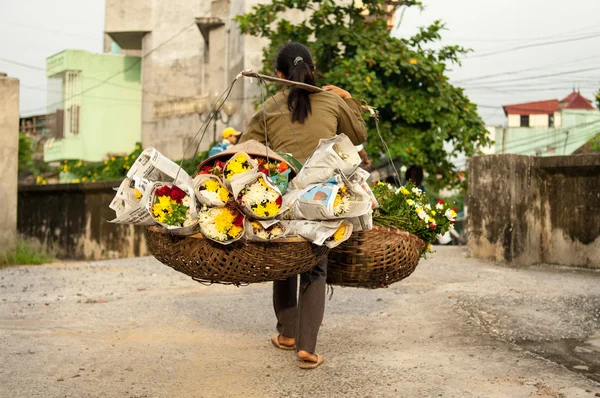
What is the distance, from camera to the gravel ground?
5016mm

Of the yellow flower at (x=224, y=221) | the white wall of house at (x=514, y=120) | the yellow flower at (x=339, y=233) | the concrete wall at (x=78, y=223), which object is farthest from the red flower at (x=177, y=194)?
the white wall of house at (x=514, y=120)

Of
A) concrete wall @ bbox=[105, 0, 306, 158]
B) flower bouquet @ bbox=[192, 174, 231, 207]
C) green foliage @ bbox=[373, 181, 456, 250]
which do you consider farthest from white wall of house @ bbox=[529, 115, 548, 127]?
flower bouquet @ bbox=[192, 174, 231, 207]

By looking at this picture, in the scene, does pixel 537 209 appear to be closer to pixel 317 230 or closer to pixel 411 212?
pixel 411 212

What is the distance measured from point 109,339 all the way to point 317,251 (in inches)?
91.7

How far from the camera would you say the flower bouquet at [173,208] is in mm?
4531

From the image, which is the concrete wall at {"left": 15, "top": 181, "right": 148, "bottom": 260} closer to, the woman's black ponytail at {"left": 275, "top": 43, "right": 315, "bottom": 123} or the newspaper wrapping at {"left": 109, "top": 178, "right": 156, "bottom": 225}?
the woman's black ponytail at {"left": 275, "top": 43, "right": 315, "bottom": 123}

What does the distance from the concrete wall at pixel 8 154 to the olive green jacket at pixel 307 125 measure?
28.0ft

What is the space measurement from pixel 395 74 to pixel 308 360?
1203cm

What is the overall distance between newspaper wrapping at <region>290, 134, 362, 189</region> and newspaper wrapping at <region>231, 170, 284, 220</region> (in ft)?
0.60

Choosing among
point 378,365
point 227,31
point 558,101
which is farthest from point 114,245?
point 558,101

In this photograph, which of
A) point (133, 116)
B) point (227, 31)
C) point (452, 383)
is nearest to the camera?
point (452, 383)

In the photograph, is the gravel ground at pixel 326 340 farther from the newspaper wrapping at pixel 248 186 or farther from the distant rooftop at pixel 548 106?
the distant rooftop at pixel 548 106

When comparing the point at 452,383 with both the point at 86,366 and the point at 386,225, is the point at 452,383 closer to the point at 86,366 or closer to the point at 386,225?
the point at 386,225

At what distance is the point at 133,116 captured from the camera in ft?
138
